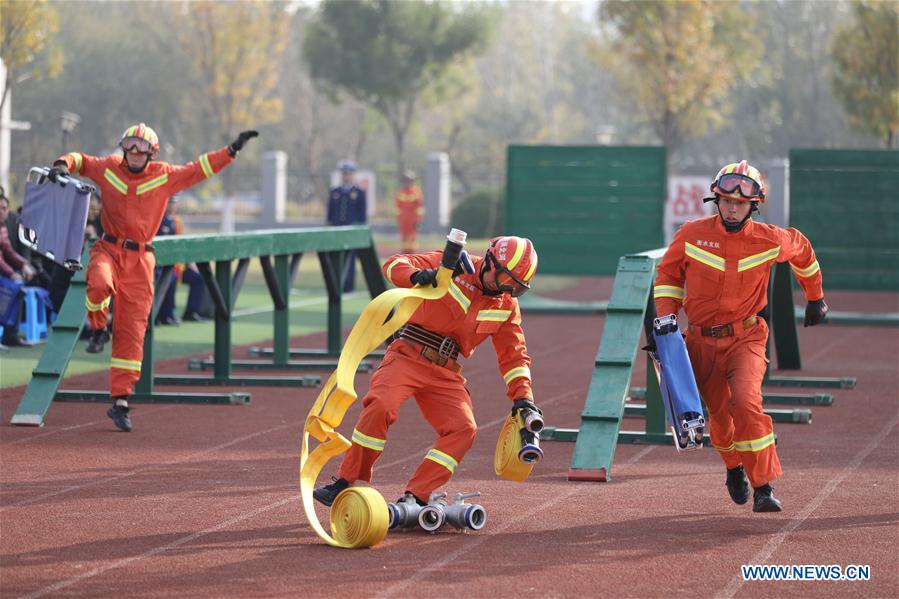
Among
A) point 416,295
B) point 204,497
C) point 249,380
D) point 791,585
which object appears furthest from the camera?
point 249,380

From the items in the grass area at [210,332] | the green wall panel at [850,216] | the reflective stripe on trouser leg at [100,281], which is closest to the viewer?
the reflective stripe on trouser leg at [100,281]

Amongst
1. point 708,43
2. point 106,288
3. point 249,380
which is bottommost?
point 249,380

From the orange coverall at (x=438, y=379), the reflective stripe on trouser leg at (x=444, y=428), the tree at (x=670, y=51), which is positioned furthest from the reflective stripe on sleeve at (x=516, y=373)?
the tree at (x=670, y=51)

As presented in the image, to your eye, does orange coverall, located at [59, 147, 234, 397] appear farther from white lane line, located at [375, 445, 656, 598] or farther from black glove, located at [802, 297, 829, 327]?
black glove, located at [802, 297, 829, 327]

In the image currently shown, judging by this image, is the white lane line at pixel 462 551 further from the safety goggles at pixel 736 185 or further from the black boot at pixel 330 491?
the safety goggles at pixel 736 185

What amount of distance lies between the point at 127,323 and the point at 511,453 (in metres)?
4.52

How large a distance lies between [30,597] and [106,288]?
5222 millimetres

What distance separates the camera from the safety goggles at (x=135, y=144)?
1191cm

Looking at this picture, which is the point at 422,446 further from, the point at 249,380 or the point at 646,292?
the point at 249,380

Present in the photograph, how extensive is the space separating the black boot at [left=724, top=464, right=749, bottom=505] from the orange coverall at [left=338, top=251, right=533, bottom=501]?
4.91 feet

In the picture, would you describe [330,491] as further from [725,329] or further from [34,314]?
[34,314]

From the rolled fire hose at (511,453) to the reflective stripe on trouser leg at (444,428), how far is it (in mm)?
169

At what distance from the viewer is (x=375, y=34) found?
5359 cm

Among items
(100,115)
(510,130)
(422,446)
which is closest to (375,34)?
(100,115)
